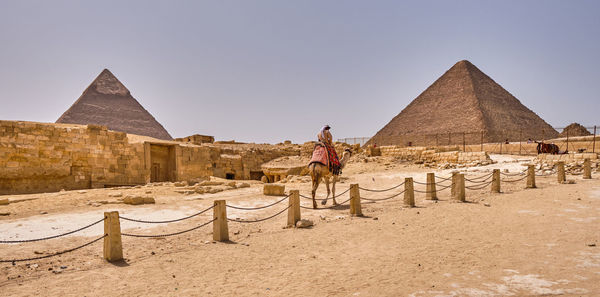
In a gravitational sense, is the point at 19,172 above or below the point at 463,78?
below

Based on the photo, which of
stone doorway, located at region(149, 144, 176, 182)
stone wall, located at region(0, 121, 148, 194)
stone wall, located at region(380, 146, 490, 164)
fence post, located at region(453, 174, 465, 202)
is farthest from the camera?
stone wall, located at region(380, 146, 490, 164)

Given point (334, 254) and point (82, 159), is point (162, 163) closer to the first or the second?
point (82, 159)

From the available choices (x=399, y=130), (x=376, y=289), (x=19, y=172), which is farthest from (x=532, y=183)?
(x=399, y=130)

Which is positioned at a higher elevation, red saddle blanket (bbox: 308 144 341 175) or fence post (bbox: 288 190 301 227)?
red saddle blanket (bbox: 308 144 341 175)

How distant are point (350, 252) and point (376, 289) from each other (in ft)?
4.51

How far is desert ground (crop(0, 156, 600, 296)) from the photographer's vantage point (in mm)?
3484

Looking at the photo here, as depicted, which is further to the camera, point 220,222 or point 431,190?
point 431,190

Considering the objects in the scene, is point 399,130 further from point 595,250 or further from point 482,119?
point 595,250

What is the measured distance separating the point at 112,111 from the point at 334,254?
4287cm

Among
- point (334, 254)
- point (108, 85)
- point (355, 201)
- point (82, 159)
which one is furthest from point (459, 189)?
point (108, 85)

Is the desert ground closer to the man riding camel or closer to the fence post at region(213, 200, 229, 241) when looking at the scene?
the fence post at region(213, 200, 229, 241)

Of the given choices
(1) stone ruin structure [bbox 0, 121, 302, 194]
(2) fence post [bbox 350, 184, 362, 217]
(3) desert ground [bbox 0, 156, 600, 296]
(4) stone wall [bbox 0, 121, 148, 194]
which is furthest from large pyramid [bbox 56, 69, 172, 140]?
(2) fence post [bbox 350, 184, 362, 217]

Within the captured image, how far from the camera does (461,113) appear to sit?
62.6m

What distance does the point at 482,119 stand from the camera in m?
56.9
